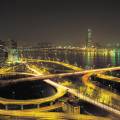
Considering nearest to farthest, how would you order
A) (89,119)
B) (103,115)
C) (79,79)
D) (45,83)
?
(89,119) → (103,115) → (45,83) → (79,79)

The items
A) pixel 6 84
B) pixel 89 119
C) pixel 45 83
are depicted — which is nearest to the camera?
pixel 89 119

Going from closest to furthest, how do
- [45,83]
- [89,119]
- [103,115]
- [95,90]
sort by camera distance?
[89,119], [103,115], [95,90], [45,83]

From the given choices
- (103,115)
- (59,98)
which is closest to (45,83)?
(59,98)

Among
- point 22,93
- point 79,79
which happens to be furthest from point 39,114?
point 79,79

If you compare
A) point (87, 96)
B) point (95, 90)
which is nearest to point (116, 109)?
point (87, 96)

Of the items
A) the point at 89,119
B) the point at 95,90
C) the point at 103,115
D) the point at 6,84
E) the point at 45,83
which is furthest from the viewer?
Answer: the point at 45,83

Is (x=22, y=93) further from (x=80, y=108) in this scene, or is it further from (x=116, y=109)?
(x=116, y=109)

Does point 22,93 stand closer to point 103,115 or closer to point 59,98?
point 59,98

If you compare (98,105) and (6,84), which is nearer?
(98,105)

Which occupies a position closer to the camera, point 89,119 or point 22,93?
point 89,119
